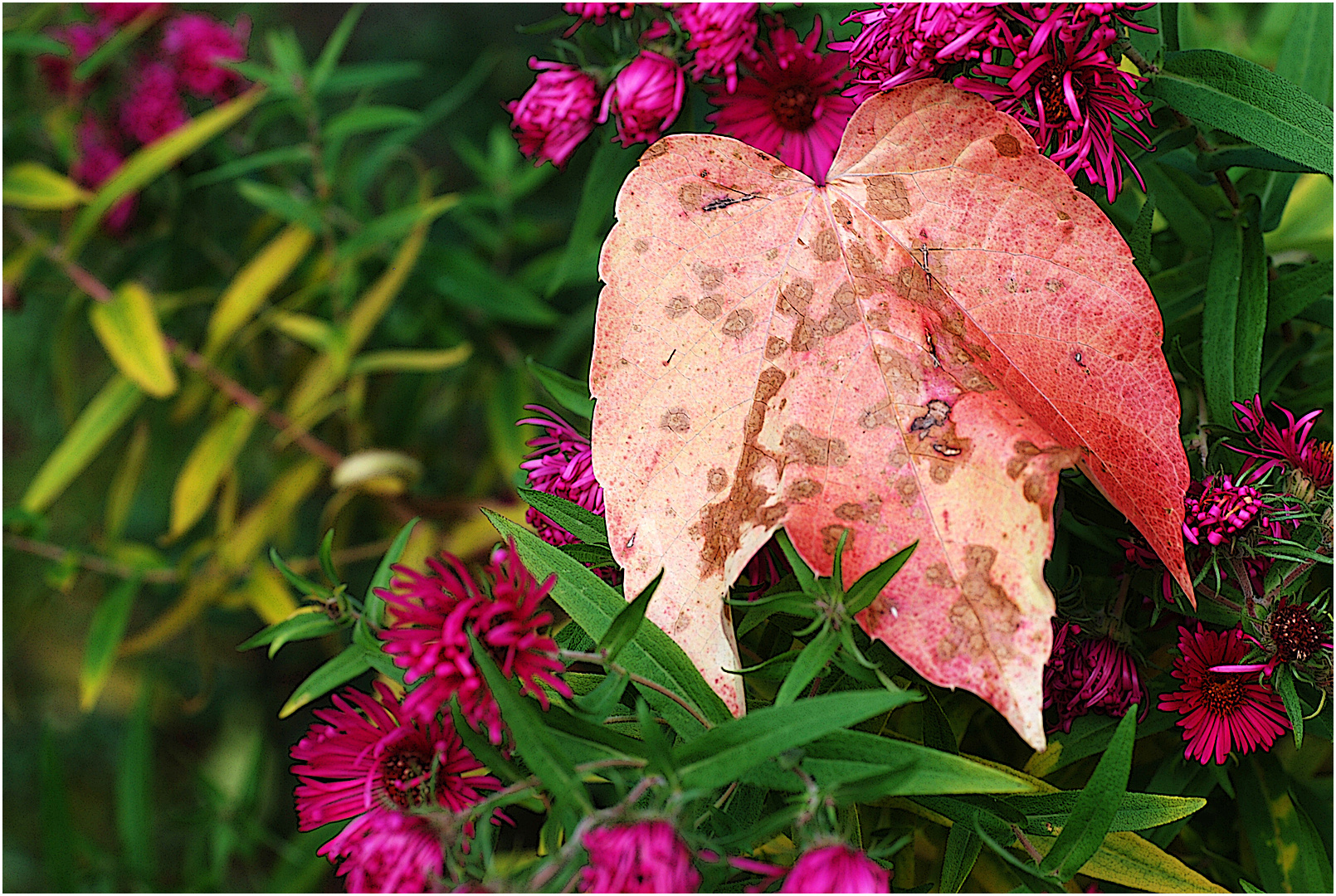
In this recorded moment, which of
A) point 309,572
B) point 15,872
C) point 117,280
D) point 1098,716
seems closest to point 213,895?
point 309,572

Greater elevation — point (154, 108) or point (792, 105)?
point (792, 105)

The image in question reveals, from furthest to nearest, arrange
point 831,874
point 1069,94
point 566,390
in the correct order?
point 566,390, point 1069,94, point 831,874

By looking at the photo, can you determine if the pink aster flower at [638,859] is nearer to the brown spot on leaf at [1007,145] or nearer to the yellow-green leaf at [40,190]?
the brown spot on leaf at [1007,145]

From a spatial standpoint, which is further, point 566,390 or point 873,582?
point 566,390

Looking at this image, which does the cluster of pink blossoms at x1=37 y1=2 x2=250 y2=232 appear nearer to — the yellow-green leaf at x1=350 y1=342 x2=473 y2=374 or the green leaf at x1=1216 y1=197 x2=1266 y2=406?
the yellow-green leaf at x1=350 y1=342 x2=473 y2=374

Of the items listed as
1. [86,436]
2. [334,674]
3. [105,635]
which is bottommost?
[105,635]

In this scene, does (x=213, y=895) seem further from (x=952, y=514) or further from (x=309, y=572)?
(x=952, y=514)

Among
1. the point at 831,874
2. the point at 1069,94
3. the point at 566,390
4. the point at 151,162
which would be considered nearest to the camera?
the point at 831,874

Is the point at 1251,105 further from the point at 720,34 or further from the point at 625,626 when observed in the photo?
the point at 625,626

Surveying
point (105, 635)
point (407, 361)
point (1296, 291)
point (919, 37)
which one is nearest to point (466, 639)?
point (919, 37)
